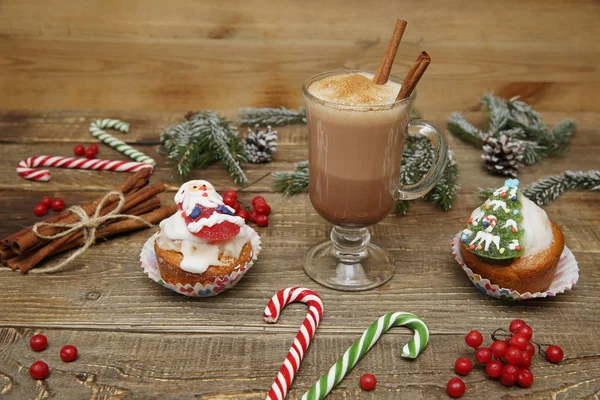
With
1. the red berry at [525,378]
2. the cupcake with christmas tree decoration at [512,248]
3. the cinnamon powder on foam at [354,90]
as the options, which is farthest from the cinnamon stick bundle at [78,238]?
the red berry at [525,378]

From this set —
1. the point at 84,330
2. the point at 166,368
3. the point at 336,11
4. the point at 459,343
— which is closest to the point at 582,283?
the point at 459,343

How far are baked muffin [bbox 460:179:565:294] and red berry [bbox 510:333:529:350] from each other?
0.20 metres

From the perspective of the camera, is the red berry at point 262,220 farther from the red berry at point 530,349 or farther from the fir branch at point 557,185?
the red berry at point 530,349

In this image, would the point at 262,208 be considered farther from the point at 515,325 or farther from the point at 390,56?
the point at 515,325

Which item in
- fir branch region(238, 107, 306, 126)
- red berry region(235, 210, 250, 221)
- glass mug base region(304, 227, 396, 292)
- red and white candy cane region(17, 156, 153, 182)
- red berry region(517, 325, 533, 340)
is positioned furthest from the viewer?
fir branch region(238, 107, 306, 126)

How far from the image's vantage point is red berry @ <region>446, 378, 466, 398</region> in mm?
1446

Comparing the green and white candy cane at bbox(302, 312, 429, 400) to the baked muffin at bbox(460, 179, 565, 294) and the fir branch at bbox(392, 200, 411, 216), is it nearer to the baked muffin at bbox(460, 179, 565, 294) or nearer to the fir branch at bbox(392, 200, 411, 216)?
the baked muffin at bbox(460, 179, 565, 294)

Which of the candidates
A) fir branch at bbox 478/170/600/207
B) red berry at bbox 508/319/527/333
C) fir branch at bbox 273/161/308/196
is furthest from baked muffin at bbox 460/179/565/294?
fir branch at bbox 273/161/308/196

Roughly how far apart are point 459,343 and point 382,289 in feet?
0.95

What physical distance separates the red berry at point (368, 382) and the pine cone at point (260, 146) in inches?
46.9

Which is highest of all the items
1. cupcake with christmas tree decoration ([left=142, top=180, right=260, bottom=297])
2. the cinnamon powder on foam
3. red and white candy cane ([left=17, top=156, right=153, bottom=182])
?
the cinnamon powder on foam

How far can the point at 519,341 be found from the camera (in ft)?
5.06

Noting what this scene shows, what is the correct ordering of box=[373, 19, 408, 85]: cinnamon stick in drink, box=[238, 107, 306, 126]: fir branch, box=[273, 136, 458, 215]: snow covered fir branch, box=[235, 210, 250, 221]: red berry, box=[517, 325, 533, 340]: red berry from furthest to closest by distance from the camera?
box=[238, 107, 306, 126]: fir branch < box=[273, 136, 458, 215]: snow covered fir branch < box=[235, 210, 250, 221]: red berry < box=[373, 19, 408, 85]: cinnamon stick in drink < box=[517, 325, 533, 340]: red berry

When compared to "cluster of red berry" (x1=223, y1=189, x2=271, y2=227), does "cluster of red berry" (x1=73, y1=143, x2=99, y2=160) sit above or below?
below
